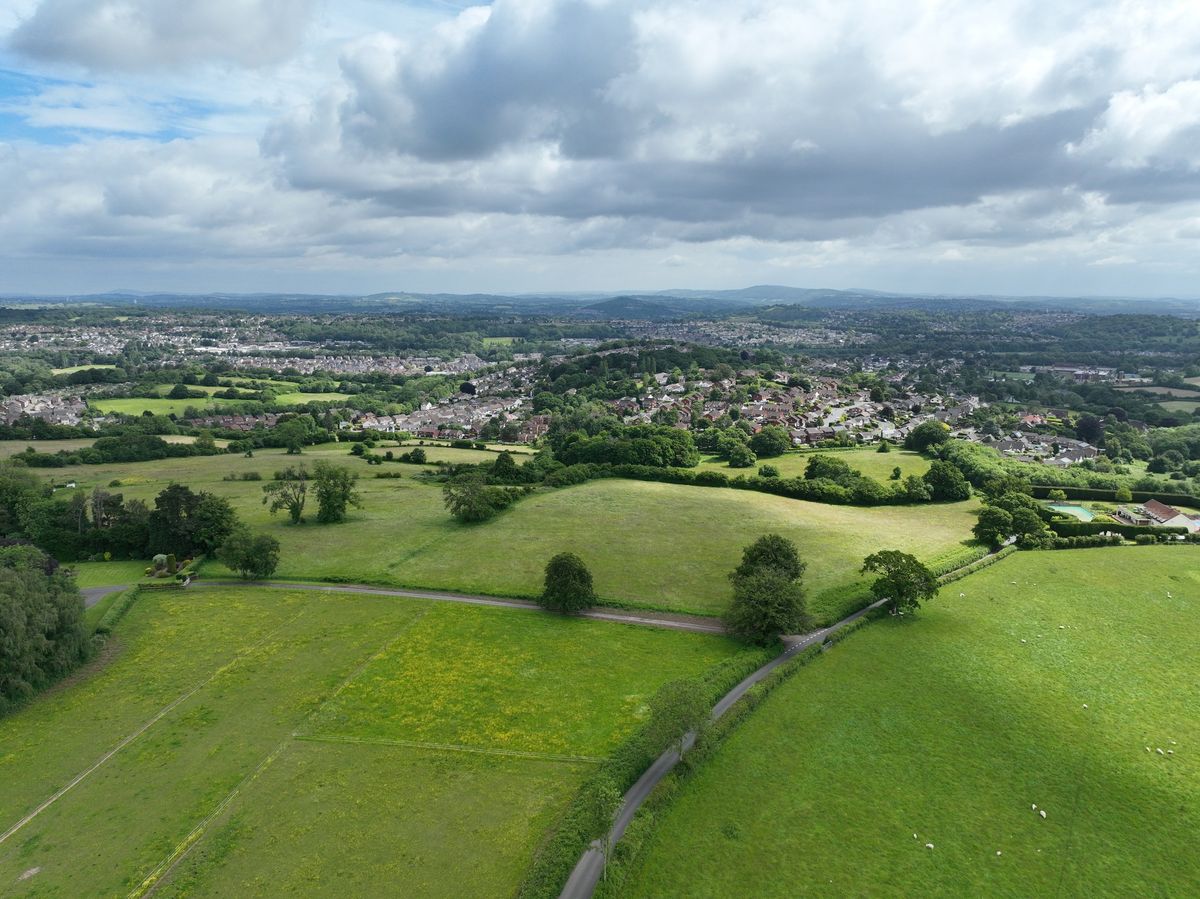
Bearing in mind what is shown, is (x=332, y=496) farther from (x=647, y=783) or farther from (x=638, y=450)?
(x=647, y=783)

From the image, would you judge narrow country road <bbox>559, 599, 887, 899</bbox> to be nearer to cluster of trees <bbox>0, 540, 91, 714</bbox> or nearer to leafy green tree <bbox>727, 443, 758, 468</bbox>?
cluster of trees <bbox>0, 540, 91, 714</bbox>

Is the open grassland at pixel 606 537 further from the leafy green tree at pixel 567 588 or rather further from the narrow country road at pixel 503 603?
the leafy green tree at pixel 567 588

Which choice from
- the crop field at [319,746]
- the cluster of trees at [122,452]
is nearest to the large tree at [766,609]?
the crop field at [319,746]

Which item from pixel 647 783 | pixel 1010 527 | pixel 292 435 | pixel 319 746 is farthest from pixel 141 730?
pixel 292 435

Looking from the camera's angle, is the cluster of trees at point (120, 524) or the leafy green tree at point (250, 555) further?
the cluster of trees at point (120, 524)

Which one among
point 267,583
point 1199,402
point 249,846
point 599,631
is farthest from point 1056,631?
point 1199,402

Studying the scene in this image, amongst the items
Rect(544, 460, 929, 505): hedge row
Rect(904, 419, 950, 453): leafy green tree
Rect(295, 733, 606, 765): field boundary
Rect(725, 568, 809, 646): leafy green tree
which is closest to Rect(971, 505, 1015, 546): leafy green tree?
Rect(544, 460, 929, 505): hedge row
